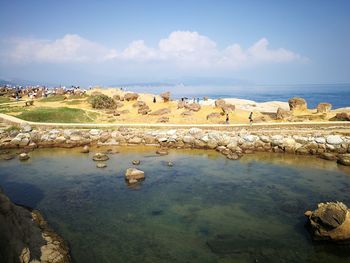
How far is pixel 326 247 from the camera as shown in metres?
15.1

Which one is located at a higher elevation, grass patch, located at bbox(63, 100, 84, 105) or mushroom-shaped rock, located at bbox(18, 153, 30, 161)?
grass patch, located at bbox(63, 100, 84, 105)

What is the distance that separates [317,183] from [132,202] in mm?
14566

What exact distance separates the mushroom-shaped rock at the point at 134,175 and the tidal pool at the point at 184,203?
0.76 meters

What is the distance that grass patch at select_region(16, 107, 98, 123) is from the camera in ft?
140

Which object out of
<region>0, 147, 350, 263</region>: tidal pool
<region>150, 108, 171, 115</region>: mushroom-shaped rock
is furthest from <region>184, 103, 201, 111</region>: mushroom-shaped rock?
<region>0, 147, 350, 263</region>: tidal pool

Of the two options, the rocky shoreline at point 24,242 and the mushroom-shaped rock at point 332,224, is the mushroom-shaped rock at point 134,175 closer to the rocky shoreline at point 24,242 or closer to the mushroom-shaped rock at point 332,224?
the rocky shoreline at point 24,242

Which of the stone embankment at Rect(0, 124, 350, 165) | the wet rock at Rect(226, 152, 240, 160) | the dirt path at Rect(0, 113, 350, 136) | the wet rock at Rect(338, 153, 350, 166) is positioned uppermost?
the dirt path at Rect(0, 113, 350, 136)

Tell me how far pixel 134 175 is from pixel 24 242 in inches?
458

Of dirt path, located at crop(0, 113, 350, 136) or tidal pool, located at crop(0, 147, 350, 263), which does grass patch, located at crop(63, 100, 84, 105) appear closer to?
dirt path, located at crop(0, 113, 350, 136)

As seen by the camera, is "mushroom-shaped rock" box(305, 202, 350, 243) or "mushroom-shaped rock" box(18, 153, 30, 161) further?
"mushroom-shaped rock" box(18, 153, 30, 161)

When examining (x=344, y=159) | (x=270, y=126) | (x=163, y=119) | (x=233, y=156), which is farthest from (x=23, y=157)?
(x=344, y=159)

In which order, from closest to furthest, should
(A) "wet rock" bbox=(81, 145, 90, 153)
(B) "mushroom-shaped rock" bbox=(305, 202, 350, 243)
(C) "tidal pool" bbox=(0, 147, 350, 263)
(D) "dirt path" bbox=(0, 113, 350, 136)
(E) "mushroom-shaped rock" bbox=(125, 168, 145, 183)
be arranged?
(C) "tidal pool" bbox=(0, 147, 350, 263) < (B) "mushroom-shaped rock" bbox=(305, 202, 350, 243) < (E) "mushroom-shaped rock" bbox=(125, 168, 145, 183) < (A) "wet rock" bbox=(81, 145, 90, 153) < (D) "dirt path" bbox=(0, 113, 350, 136)

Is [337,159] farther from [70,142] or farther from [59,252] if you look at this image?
[70,142]

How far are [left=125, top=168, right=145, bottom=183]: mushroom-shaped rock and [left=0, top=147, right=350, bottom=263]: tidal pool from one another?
→ 0.76 metres
